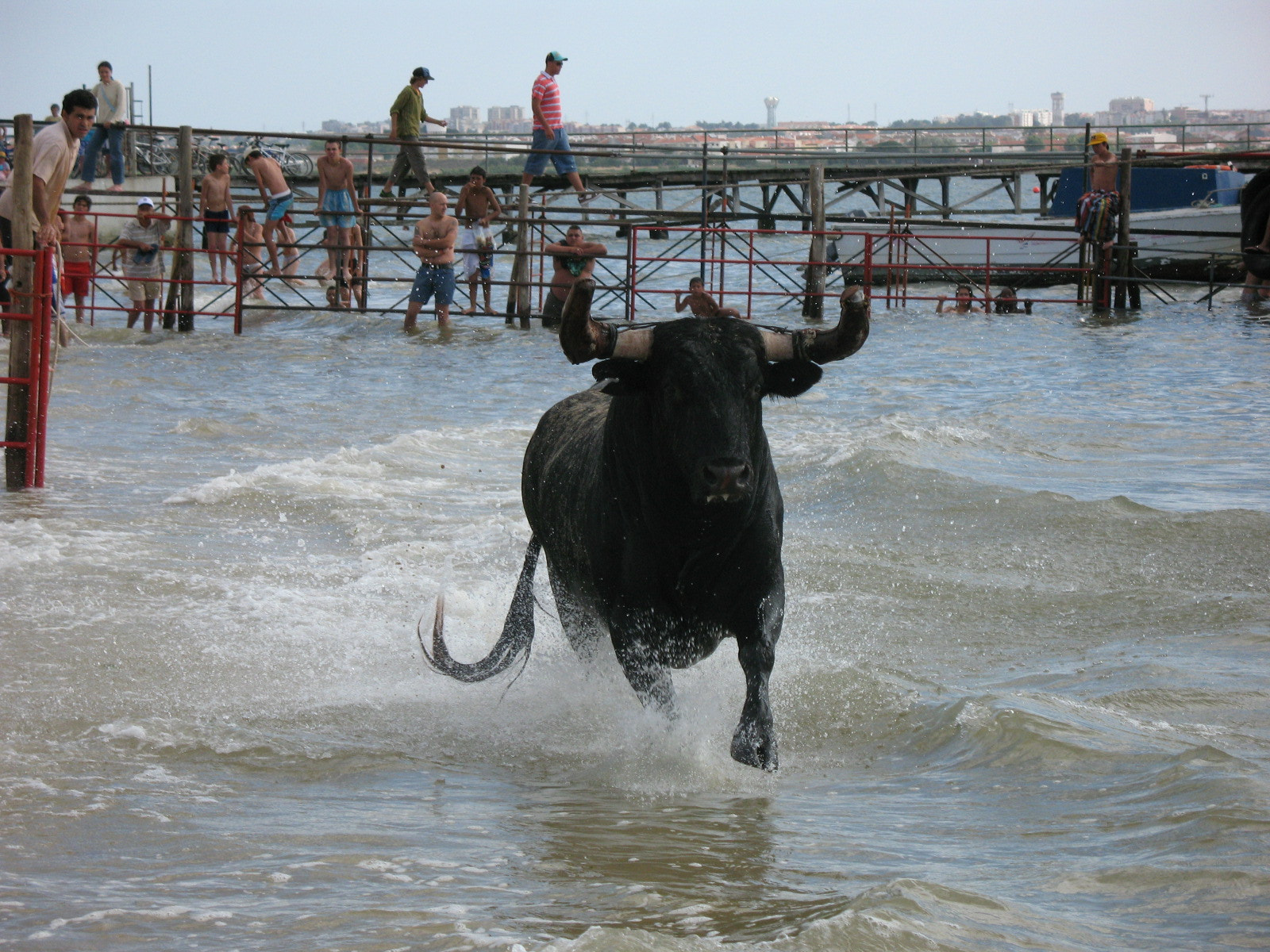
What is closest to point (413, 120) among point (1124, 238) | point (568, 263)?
point (568, 263)

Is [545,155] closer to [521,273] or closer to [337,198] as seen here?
[521,273]

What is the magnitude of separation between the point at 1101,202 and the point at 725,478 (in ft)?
62.2

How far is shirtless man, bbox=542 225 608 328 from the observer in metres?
18.3

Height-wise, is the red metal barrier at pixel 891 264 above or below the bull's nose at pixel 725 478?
above

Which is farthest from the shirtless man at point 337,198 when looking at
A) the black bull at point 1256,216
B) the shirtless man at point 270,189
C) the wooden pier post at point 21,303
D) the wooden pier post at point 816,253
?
the black bull at point 1256,216

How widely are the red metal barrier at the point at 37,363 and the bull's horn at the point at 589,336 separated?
556 centimetres

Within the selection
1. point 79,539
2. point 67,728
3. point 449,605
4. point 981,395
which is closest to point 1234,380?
point 981,395

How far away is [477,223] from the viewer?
1986cm

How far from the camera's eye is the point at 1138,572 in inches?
282

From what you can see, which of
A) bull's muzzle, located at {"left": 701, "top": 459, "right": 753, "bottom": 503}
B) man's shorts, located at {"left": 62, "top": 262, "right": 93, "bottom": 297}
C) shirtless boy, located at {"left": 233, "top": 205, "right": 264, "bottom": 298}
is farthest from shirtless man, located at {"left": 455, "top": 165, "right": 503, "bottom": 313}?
bull's muzzle, located at {"left": 701, "top": 459, "right": 753, "bottom": 503}

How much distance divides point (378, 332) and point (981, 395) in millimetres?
8858

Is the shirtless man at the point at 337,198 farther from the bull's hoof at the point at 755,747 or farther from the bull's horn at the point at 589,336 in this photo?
the bull's hoof at the point at 755,747

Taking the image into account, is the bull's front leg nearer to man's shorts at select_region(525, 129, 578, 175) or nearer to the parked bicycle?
man's shorts at select_region(525, 129, 578, 175)

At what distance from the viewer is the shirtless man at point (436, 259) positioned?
727 inches
